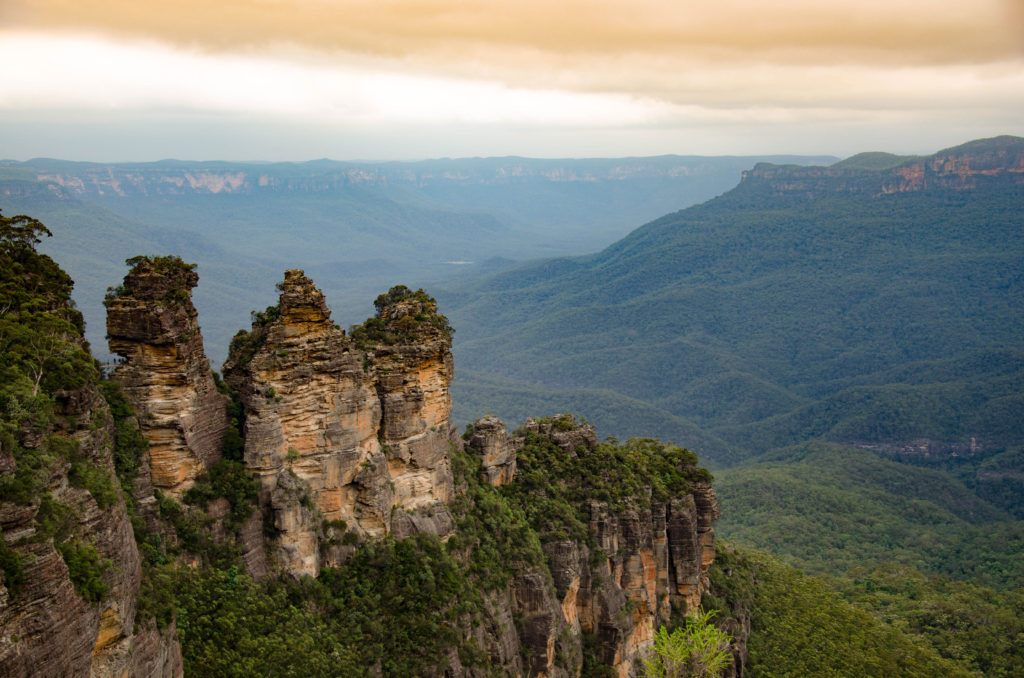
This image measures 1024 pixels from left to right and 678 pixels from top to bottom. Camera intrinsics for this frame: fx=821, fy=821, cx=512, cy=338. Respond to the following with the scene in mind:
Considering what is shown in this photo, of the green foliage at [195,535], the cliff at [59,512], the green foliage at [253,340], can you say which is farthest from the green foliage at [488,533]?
the cliff at [59,512]

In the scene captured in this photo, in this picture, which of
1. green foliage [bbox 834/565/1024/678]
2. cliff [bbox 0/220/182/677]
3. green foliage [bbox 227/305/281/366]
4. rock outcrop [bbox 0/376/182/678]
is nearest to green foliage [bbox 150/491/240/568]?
cliff [bbox 0/220/182/677]

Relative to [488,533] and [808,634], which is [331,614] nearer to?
[488,533]

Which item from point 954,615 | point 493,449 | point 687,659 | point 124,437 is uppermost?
point 124,437

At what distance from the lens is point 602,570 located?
44.8 metres

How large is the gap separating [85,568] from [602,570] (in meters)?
29.6

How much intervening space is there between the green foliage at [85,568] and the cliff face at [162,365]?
8.01 meters

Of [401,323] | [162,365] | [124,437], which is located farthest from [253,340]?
[124,437]

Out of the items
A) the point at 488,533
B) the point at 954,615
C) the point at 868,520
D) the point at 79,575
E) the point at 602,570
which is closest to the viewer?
the point at 79,575

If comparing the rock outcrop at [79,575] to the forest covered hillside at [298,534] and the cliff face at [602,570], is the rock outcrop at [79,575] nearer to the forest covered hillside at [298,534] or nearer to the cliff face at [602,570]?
the forest covered hillside at [298,534]

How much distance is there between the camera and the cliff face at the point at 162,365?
28469mm

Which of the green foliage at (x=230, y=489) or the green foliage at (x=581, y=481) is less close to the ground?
the green foliage at (x=230, y=489)

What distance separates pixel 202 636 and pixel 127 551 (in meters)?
6.14

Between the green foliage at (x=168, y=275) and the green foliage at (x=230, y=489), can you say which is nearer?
the green foliage at (x=168, y=275)

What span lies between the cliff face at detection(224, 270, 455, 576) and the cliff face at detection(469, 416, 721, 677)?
21.1ft
